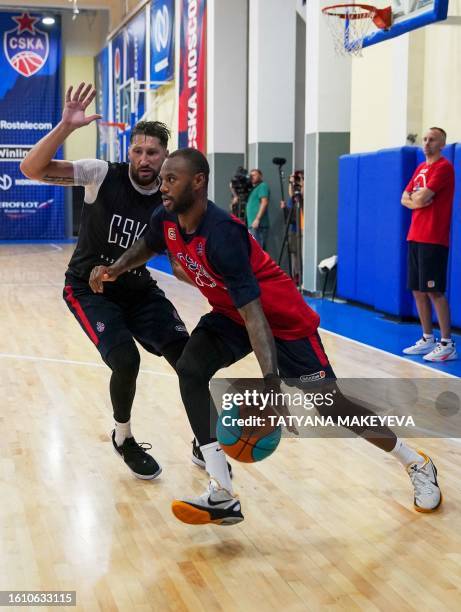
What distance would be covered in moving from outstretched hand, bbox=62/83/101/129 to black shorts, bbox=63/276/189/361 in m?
0.75

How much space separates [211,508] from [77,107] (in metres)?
1.79

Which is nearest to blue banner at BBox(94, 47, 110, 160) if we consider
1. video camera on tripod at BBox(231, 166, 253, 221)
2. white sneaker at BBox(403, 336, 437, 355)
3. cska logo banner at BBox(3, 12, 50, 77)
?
cska logo banner at BBox(3, 12, 50, 77)

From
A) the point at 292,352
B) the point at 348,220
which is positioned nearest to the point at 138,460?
the point at 292,352

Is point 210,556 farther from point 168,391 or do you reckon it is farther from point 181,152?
point 168,391

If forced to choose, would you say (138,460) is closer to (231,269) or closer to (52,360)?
(231,269)

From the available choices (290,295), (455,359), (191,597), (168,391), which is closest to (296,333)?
(290,295)

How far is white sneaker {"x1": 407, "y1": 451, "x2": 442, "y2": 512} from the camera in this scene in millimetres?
3527

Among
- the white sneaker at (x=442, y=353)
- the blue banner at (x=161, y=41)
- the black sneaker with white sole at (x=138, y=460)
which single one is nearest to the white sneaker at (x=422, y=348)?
the white sneaker at (x=442, y=353)

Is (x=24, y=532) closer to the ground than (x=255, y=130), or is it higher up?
closer to the ground

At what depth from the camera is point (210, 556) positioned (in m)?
3.10

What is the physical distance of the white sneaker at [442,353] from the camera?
21.7 ft

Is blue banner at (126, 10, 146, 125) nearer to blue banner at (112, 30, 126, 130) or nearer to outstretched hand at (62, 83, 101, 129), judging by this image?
blue banner at (112, 30, 126, 130)

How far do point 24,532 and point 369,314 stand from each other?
647 centimetres

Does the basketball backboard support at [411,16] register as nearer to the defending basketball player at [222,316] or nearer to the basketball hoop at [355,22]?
the basketball hoop at [355,22]
